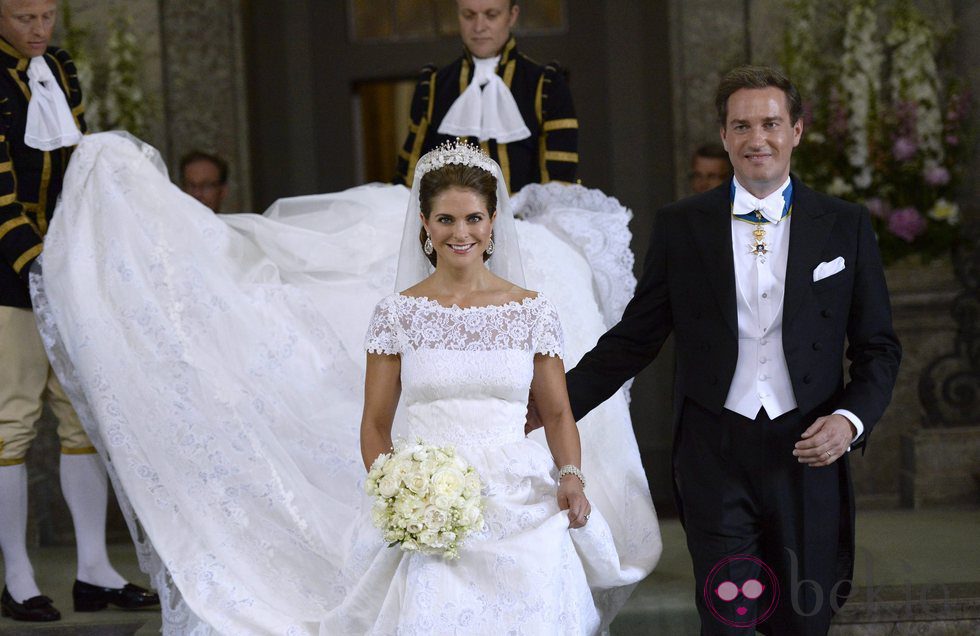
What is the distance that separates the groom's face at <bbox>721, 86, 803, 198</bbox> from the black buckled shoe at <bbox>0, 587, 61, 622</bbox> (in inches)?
112

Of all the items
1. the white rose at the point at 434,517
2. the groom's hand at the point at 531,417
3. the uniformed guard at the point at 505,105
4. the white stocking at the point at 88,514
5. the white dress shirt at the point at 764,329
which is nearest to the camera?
the white rose at the point at 434,517

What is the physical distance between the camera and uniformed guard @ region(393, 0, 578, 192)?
17.3 ft

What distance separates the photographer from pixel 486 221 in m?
3.59

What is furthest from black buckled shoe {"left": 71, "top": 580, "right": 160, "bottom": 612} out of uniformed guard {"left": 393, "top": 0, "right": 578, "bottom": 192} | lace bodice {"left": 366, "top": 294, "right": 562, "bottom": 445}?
uniformed guard {"left": 393, "top": 0, "right": 578, "bottom": 192}

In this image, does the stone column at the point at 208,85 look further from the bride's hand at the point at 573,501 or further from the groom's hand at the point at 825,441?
the groom's hand at the point at 825,441

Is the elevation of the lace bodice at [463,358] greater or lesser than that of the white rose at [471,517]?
greater

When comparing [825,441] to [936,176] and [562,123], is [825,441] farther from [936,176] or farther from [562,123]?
[936,176]

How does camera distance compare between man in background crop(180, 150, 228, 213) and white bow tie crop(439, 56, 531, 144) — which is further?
man in background crop(180, 150, 228, 213)

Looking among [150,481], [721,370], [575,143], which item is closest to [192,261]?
[150,481]

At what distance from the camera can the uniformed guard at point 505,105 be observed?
526 centimetres

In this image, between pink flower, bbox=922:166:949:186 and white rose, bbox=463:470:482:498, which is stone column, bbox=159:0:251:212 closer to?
pink flower, bbox=922:166:949:186

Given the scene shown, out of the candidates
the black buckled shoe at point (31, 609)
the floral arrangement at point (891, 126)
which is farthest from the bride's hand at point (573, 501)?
the floral arrangement at point (891, 126)

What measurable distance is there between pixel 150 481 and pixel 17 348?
2.40 ft

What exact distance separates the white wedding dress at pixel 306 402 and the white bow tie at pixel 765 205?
0.66 meters
